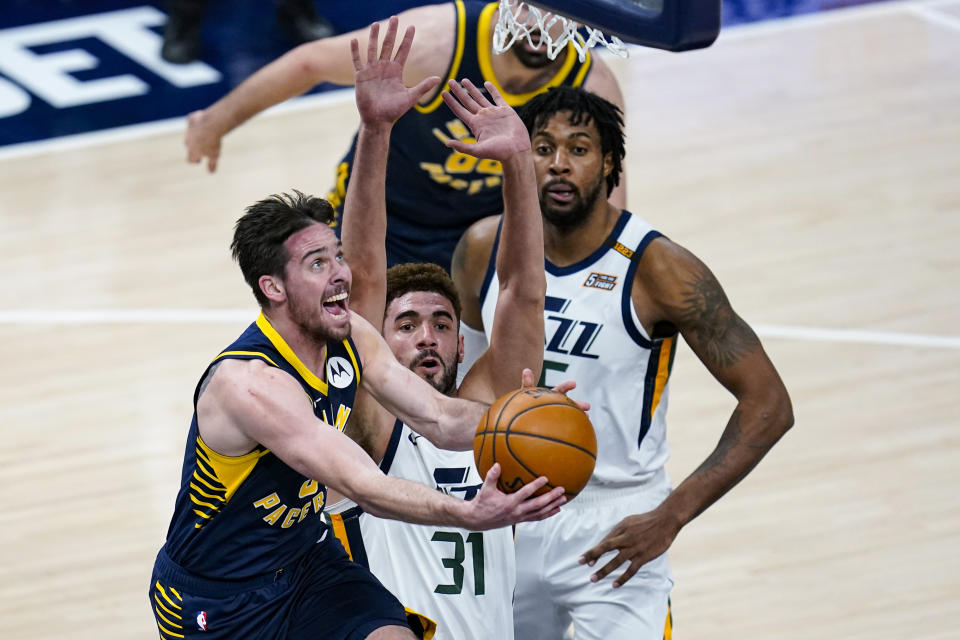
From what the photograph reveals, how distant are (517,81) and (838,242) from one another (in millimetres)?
3912

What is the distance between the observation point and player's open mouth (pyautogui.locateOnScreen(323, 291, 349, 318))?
430cm

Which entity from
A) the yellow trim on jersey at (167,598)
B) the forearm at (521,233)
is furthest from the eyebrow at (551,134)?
the yellow trim on jersey at (167,598)

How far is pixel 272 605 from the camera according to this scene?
14.6 ft

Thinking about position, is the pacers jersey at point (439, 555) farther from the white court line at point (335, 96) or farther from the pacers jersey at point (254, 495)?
the white court line at point (335, 96)

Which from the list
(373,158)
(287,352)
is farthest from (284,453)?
(373,158)

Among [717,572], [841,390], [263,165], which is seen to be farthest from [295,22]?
[717,572]

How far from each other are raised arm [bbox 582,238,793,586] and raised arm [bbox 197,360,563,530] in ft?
4.48

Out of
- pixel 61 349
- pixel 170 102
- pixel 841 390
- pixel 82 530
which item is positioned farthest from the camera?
pixel 170 102

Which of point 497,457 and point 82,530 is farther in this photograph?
point 82,530

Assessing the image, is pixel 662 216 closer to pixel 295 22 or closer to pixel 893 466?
pixel 893 466

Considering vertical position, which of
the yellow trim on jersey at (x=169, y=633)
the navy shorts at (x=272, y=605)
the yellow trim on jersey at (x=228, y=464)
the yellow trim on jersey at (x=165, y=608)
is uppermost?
the yellow trim on jersey at (x=228, y=464)

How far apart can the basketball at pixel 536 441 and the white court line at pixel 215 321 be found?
446 centimetres

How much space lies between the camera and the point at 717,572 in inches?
259

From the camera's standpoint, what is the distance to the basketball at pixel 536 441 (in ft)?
13.3
